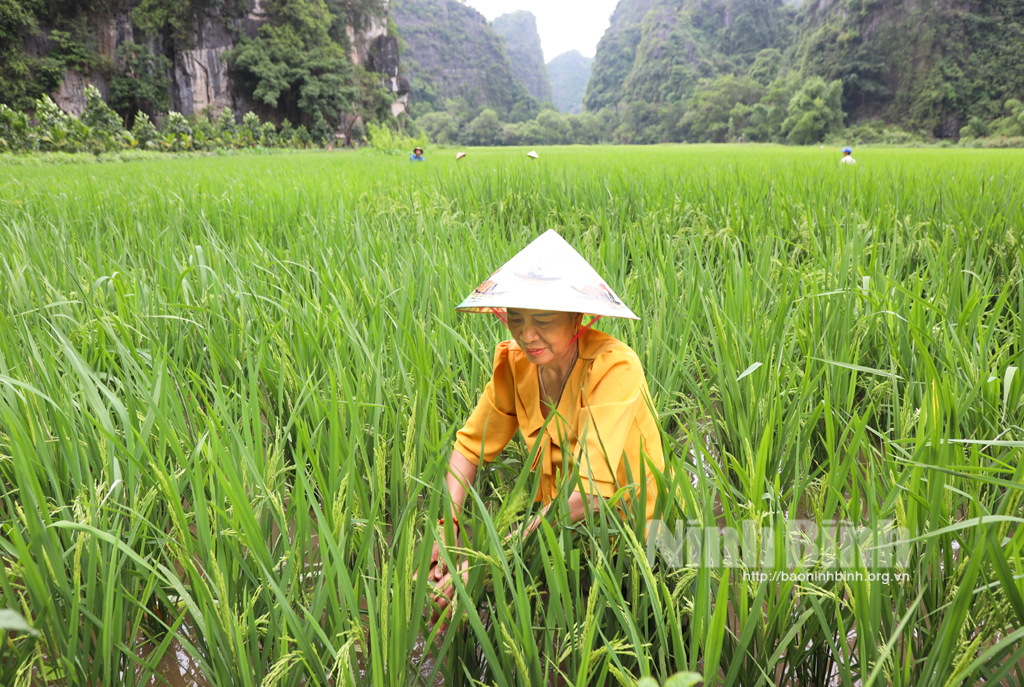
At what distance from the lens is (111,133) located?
1442cm

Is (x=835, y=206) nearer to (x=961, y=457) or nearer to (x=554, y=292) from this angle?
(x=961, y=457)

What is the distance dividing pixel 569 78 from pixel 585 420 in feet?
417

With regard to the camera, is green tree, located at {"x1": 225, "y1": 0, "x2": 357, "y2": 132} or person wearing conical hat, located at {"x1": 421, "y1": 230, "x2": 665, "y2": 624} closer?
person wearing conical hat, located at {"x1": 421, "y1": 230, "x2": 665, "y2": 624}

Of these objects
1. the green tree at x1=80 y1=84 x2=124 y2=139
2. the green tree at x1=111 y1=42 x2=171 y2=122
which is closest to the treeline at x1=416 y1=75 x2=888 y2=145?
the green tree at x1=111 y1=42 x2=171 y2=122

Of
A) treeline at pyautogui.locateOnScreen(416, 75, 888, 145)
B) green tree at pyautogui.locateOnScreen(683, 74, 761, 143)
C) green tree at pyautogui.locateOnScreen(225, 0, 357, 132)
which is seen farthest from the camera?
green tree at pyautogui.locateOnScreen(683, 74, 761, 143)

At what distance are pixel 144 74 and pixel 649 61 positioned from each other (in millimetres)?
51359

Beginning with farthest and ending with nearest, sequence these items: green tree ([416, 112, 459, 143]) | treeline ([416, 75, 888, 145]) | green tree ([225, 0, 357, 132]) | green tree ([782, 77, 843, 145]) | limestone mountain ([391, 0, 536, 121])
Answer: limestone mountain ([391, 0, 536, 121]) → green tree ([416, 112, 459, 143]) → treeline ([416, 75, 888, 145]) → green tree ([782, 77, 843, 145]) → green tree ([225, 0, 357, 132])

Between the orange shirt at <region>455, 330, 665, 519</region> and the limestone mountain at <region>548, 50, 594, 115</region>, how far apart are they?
111 m

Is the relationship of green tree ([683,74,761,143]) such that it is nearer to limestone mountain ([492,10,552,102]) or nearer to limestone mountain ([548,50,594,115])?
limestone mountain ([492,10,552,102])

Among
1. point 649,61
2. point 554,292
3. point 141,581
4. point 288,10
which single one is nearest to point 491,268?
point 554,292

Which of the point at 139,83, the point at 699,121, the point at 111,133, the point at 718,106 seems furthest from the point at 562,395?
the point at 699,121

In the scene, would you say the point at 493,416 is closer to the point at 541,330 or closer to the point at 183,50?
the point at 541,330

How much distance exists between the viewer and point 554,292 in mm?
814

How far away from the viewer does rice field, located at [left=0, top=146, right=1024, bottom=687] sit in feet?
2.12
